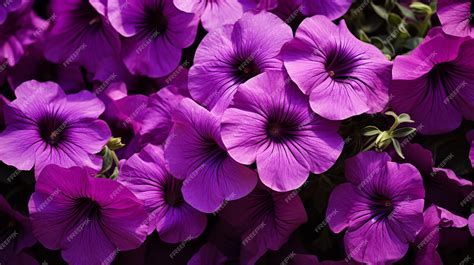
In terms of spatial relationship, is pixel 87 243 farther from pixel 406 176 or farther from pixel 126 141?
pixel 406 176

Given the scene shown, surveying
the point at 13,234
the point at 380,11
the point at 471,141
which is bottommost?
the point at 13,234

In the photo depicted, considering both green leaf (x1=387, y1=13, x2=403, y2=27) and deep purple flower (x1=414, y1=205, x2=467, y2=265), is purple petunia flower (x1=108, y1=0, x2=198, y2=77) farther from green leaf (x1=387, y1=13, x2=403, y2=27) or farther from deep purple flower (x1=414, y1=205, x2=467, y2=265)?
deep purple flower (x1=414, y1=205, x2=467, y2=265)

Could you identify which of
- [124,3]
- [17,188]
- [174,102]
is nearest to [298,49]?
[174,102]

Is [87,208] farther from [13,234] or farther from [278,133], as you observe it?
[278,133]

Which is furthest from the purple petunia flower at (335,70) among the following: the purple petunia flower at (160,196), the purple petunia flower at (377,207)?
the purple petunia flower at (160,196)

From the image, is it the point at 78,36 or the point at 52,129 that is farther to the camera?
the point at 78,36

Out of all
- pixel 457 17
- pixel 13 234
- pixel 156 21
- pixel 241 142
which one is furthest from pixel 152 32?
pixel 457 17

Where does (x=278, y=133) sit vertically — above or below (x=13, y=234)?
above
